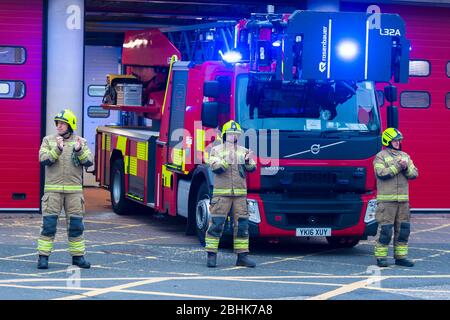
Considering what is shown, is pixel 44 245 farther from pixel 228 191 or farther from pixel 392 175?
pixel 392 175

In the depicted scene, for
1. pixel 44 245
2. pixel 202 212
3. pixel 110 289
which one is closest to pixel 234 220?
pixel 202 212

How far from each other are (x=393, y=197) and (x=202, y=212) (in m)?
2.63

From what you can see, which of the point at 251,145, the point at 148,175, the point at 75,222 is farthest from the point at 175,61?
the point at 75,222

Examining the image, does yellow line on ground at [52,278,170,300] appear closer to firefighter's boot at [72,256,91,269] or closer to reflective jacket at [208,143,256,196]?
firefighter's boot at [72,256,91,269]

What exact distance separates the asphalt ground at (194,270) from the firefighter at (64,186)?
1.05ft

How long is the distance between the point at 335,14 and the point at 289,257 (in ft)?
10.1

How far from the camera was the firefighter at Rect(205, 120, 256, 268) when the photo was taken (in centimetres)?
1401

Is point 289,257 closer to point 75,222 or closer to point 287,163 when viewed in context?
point 287,163

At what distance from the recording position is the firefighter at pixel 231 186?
46.0ft

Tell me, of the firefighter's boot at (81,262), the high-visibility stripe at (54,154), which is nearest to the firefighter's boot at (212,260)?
the firefighter's boot at (81,262)

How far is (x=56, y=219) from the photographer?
1345 centimetres

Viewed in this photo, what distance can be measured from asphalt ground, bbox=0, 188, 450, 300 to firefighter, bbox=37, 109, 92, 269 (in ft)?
1.05

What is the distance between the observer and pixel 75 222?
13438mm

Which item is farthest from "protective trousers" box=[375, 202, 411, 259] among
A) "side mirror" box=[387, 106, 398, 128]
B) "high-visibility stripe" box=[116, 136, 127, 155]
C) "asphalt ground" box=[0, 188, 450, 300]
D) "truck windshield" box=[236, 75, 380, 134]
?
"high-visibility stripe" box=[116, 136, 127, 155]
